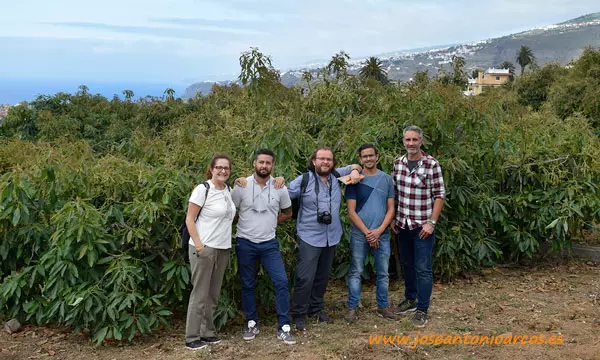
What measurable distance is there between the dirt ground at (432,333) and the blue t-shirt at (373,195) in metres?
0.93

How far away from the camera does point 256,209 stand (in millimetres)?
4203

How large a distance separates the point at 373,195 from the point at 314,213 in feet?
1.80

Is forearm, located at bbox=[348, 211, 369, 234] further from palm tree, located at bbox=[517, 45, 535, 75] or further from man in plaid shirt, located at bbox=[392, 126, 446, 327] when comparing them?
palm tree, located at bbox=[517, 45, 535, 75]

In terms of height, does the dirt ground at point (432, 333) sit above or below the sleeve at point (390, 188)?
below

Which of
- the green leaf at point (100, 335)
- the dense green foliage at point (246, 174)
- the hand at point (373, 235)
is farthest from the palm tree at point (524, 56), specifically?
the green leaf at point (100, 335)

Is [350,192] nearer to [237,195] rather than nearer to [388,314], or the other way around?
[237,195]

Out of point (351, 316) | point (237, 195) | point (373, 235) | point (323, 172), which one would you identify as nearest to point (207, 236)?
point (237, 195)

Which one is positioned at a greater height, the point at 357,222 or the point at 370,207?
the point at 370,207

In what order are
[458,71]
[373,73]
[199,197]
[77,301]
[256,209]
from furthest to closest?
[373,73] < [458,71] < [256,209] < [77,301] < [199,197]

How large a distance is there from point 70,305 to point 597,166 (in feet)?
18.2

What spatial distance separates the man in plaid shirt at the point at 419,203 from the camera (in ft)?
14.6

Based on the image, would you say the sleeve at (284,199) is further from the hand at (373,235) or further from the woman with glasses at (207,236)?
the hand at (373,235)

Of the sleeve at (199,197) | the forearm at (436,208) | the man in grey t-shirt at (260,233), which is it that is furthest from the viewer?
the forearm at (436,208)

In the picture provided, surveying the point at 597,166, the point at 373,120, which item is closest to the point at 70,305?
the point at 373,120
